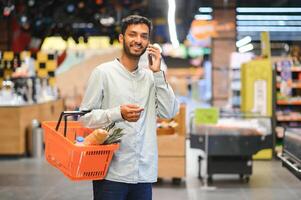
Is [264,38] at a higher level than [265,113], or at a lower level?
higher

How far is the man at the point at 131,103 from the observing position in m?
2.81

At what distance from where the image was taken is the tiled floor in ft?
22.0

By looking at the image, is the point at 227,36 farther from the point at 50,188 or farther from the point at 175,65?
the point at 175,65

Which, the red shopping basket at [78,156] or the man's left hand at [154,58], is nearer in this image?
the red shopping basket at [78,156]

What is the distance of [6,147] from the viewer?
9688 millimetres

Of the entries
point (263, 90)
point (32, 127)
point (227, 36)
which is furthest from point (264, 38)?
point (32, 127)

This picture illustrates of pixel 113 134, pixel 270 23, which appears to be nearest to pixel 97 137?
pixel 113 134

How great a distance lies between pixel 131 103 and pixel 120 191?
17.7 inches

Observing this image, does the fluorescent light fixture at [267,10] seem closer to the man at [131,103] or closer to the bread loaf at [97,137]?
the man at [131,103]

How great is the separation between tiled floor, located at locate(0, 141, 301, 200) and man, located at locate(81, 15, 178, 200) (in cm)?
376

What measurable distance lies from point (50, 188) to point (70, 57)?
11.5 metres

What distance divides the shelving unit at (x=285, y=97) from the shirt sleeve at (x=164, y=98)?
7300 mm

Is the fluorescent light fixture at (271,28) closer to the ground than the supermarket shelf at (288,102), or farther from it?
farther from it

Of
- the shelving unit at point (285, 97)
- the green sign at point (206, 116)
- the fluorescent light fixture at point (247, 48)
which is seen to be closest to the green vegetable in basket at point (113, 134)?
the green sign at point (206, 116)
